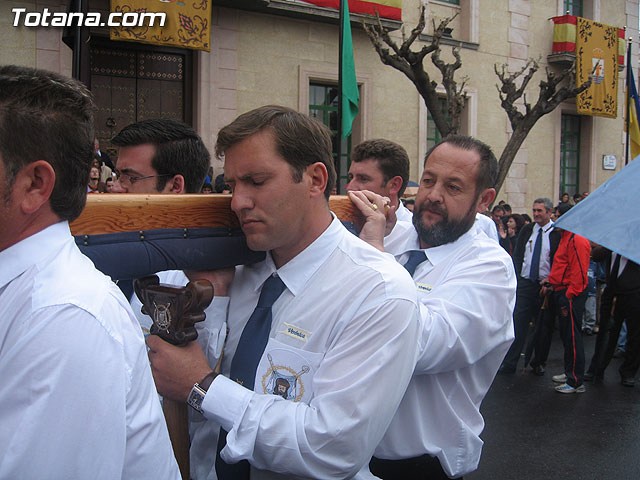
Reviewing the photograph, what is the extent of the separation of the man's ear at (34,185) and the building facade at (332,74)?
9645 mm

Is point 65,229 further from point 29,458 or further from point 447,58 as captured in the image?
point 447,58

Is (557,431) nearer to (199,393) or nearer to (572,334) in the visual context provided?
(572,334)

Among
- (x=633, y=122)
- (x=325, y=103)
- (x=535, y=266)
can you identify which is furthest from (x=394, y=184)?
(x=633, y=122)

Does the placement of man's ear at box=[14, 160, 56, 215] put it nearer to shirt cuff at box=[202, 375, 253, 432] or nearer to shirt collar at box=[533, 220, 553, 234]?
shirt cuff at box=[202, 375, 253, 432]

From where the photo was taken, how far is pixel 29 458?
0.92 metres

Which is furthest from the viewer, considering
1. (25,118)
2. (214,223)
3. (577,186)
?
(577,186)

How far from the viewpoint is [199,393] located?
1.53 m

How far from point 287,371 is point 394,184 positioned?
2373 millimetres

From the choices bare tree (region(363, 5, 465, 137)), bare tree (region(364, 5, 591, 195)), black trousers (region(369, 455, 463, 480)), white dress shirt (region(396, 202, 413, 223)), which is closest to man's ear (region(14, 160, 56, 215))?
black trousers (region(369, 455, 463, 480))

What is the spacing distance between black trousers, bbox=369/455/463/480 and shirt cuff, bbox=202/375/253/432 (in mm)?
748

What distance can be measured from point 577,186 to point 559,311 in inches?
466

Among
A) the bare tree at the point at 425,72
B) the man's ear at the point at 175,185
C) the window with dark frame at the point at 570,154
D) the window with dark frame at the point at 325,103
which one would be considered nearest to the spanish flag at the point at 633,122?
the window with dark frame at the point at 570,154

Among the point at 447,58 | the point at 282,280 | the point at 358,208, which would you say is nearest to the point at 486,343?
the point at 358,208

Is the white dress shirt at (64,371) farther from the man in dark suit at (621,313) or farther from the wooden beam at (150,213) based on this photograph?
the man in dark suit at (621,313)
